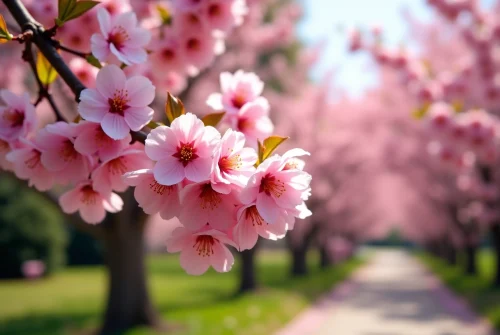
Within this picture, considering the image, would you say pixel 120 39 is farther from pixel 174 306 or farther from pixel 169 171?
pixel 174 306

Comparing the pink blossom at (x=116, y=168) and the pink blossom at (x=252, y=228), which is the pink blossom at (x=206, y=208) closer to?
the pink blossom at (x=252, y=228)

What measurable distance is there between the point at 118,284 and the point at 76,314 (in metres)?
3.29

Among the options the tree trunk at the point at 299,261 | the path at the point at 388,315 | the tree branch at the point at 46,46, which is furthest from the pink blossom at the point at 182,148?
the tree trunk at the point at 299,261

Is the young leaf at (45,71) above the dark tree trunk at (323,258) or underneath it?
underneath

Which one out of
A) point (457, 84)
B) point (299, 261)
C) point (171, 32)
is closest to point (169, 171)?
point (171, 32)

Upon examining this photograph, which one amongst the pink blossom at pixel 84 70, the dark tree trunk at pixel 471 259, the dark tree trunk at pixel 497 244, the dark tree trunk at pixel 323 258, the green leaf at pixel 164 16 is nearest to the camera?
the pink blossom at pixel 84 70

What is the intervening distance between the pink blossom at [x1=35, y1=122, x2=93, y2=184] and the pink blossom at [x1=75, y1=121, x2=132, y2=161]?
0.03 metres

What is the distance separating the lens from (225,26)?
2.29m

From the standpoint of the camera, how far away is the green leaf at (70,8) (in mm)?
1483

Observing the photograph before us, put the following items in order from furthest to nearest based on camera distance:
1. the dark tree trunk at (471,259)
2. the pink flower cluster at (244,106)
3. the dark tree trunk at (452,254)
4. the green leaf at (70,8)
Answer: the dark tree trunk at (452,254) → the dark tree trunk at (471,259) → the pink flower cluster at (244,106) → the green leaf at (70,8)

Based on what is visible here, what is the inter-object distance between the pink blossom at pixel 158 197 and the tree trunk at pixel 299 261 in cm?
1651

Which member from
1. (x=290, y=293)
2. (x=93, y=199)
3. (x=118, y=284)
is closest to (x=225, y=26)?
(x=93, y=199)

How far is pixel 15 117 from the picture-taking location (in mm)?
1530

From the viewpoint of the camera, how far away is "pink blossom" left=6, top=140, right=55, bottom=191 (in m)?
1.44
